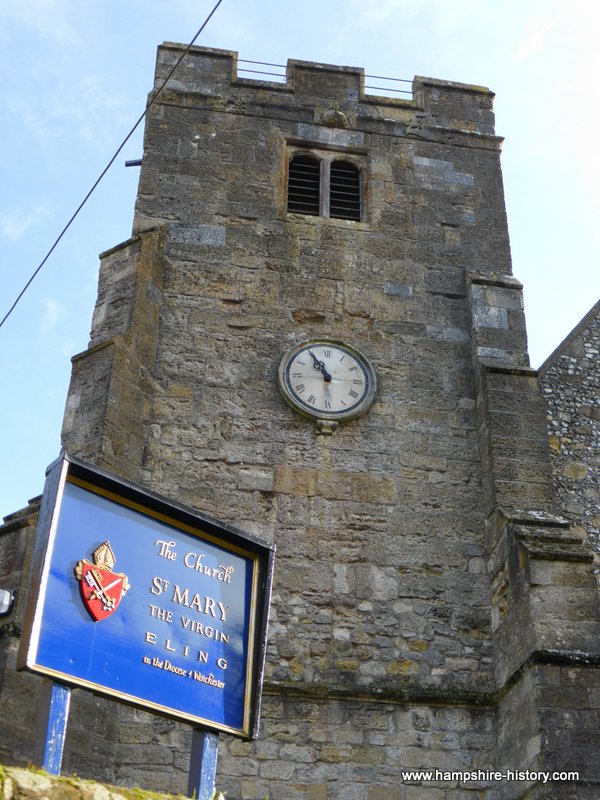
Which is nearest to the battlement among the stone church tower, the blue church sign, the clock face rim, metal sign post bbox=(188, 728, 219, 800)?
the stone church tower

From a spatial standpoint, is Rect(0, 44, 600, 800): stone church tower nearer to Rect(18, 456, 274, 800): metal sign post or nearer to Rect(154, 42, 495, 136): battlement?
Rect(154, 42, 495, 136): battlement

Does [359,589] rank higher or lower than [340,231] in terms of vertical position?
lower

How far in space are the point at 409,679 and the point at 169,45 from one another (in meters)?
8.34

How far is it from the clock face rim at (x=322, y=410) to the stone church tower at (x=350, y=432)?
32 mm

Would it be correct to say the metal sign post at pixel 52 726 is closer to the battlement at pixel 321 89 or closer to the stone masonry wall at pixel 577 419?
the stone masonry wall at pixel 577 419

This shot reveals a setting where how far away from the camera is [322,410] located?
11227 millimetres

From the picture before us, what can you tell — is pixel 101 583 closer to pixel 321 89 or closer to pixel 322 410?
pixel 322 410

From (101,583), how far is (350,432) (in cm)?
557

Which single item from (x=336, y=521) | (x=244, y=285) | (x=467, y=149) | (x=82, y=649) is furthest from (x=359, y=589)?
(x=467, y=149)

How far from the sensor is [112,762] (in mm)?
8930

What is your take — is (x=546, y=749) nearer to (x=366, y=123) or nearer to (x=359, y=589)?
(x=359, y=589)

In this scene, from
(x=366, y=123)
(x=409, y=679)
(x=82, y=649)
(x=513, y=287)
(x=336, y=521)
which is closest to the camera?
(x=82, y=649)

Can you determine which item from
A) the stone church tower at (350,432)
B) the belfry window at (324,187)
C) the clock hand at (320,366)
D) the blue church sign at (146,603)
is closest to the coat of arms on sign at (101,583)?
the blue church sign at (146,603)

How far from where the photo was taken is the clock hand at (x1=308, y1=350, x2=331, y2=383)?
11484mm
